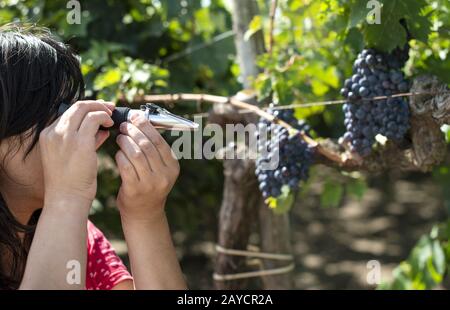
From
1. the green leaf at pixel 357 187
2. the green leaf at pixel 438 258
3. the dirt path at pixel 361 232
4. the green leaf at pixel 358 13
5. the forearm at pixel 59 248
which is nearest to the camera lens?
the forearm at pixel 59 248

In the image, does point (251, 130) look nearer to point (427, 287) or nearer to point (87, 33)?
point (427, 287)

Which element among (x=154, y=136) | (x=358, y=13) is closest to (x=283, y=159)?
(x=358, y=13)

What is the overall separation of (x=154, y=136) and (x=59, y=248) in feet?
0.84

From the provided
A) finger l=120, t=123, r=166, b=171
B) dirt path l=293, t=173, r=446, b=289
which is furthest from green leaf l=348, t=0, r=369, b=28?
dirt path l=293, t=173, r=446, b=289

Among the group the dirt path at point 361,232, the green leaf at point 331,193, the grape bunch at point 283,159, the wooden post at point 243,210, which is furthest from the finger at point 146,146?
the dirt path at point 361,232

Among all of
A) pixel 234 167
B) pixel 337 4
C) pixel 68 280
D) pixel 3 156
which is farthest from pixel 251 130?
pixel 68 280

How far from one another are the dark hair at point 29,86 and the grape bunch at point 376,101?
1.90 feet

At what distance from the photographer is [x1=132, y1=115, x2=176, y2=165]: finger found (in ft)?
4.13

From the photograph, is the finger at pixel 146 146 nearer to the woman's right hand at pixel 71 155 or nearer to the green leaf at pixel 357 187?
the woman's right hand at pixel 71 155

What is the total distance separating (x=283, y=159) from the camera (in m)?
1.67

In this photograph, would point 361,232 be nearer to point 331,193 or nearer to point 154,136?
point 331,193

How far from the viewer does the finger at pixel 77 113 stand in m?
1.19

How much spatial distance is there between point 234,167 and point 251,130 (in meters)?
0.14

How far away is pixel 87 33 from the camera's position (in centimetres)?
259
